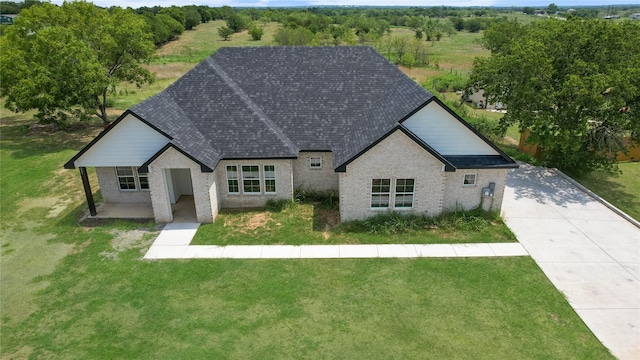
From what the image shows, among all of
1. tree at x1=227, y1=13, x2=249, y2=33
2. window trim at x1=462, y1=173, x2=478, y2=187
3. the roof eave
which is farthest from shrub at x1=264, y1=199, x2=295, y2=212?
tree at x1=227, y1=13, x2=249, y2=33

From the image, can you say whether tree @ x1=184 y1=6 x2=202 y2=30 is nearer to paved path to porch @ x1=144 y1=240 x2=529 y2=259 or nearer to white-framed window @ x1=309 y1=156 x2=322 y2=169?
white-framed window @ x1=309 y1=156 x2=322 y2=169

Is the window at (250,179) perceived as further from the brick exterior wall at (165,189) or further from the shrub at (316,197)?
the shrub at (316,197)

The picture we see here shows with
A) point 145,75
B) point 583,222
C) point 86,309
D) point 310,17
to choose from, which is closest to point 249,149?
point 86,309

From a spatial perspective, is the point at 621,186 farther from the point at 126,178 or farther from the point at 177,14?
the point at 177,14

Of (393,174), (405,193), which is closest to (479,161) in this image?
(405,193)

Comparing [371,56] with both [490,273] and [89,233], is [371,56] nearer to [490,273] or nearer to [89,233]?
[490,273]

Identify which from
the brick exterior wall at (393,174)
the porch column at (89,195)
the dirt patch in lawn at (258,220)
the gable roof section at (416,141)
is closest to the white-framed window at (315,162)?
the brick exterior wall at (393,174)
